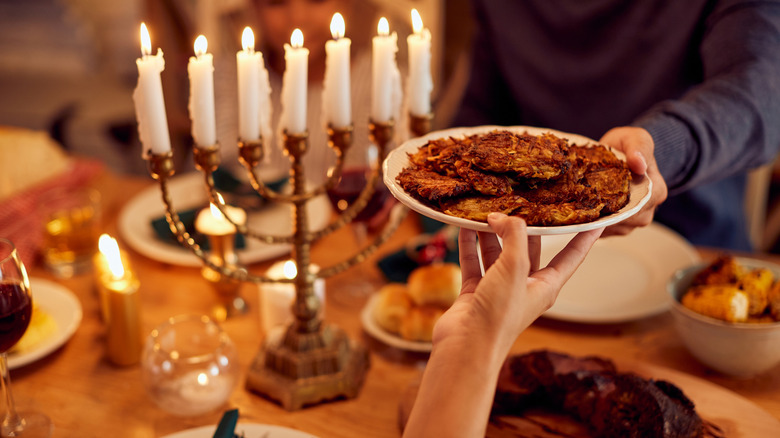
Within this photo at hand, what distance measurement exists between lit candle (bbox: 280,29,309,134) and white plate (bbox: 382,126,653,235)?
7.8 inches

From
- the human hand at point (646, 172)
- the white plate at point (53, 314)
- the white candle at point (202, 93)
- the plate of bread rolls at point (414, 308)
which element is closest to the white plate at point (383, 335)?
the plate of bread rolls at point (414, 308)

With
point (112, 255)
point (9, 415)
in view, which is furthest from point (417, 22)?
point (9, 415)

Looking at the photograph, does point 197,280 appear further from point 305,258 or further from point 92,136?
point 92,136

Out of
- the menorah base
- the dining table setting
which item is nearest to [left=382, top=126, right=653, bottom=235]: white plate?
the dining table setting

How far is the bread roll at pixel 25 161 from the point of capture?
191 cm

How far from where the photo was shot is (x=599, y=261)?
62.6 inches

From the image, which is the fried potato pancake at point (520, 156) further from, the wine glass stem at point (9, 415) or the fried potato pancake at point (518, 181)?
the wine glass stem at point (9, 415)

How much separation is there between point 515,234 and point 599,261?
0.94m

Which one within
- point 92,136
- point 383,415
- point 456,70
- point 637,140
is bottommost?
point 92,136

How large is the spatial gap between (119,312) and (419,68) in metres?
0.77

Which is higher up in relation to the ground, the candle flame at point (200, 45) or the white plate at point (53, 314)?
the candle flame at point (200, 45)

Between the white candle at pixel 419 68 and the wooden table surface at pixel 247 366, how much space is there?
52 centimetres

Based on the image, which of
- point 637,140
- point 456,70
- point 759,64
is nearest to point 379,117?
point 637,140

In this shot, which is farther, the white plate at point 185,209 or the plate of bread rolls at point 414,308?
the white plate at point 185,209
